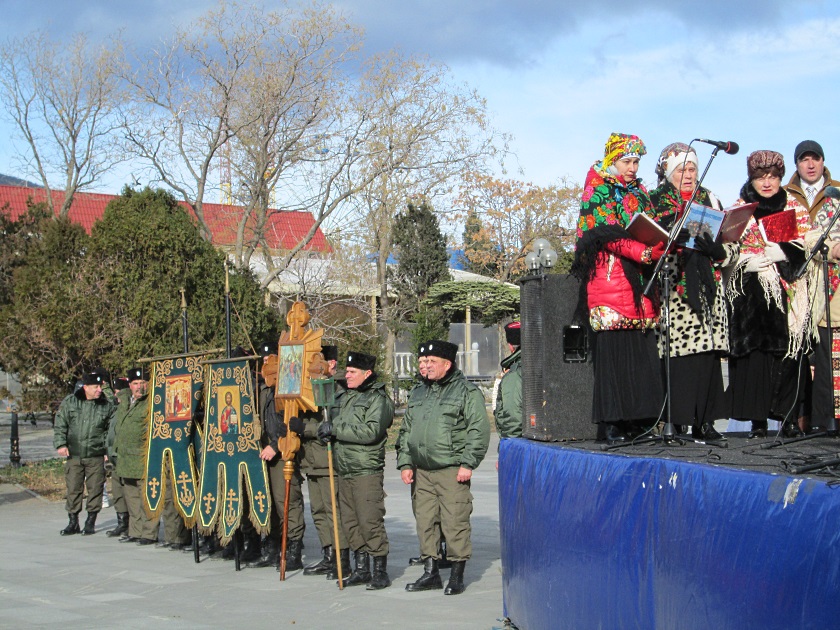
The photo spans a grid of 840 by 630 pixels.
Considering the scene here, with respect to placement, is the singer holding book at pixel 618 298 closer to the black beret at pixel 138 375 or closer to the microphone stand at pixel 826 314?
the microphone stand at pixel 826 314

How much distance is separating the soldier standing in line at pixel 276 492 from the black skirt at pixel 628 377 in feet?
13.2

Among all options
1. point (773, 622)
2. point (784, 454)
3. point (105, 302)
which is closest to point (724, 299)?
point (784, 454)

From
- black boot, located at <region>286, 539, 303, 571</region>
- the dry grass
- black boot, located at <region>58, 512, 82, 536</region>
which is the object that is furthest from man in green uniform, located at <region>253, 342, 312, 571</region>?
the dry grass

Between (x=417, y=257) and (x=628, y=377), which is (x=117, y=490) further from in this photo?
(x=417, y=257)

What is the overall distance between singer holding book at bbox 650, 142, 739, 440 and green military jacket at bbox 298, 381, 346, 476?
3723mm

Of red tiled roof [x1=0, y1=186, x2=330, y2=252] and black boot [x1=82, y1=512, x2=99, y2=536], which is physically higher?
red tiled roof [x1=0, y1=186, x2=330, y2=252]

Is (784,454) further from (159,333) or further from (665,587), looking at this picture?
(159,333)

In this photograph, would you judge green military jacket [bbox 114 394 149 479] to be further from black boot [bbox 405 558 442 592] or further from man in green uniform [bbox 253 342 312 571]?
black boot [bbox 405 558 442 592]

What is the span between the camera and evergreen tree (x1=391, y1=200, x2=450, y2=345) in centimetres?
4081

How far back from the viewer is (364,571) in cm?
875

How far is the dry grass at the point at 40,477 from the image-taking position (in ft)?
55.1

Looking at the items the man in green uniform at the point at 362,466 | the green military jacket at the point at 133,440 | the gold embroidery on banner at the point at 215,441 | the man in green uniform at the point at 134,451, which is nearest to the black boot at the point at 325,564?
the man in green uniform at the point at 362,466

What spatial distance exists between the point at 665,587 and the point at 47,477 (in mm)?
15436

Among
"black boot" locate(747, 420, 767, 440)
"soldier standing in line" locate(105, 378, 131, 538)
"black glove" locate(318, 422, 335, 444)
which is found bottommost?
"soldier standing in line" locate(105, 378, 131, 538)
